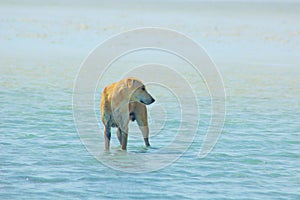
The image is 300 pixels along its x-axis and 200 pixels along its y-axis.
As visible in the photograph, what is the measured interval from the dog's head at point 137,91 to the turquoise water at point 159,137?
900mm

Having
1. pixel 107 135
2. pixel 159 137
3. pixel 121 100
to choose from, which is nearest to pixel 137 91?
pixel 121 100

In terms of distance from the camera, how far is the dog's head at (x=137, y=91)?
11586 mm

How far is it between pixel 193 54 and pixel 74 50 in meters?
4.10

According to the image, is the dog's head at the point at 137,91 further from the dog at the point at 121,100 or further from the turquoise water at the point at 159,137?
the turquoise water at the point at 159,137

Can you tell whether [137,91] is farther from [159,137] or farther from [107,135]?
[159,137]

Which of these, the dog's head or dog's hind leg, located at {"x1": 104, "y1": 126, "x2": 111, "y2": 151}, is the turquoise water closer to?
dog's hind leg, located at {"x1": 104, "y1": 126, "x2": 111, "y2": 151}

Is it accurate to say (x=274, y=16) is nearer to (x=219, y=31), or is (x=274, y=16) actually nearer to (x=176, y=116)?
(x=219, y=31)

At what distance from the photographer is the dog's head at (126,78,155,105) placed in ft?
38.0

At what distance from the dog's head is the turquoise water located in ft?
2.95

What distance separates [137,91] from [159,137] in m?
1.75

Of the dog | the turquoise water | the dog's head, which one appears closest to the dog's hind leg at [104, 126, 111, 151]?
the dog

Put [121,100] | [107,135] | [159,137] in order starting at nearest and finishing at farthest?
[121,100]
[107,135]
[159,137]

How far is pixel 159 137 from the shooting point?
13156 millimetres

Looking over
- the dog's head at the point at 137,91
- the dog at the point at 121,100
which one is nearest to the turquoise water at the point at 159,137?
the dog at the point at 121,100
